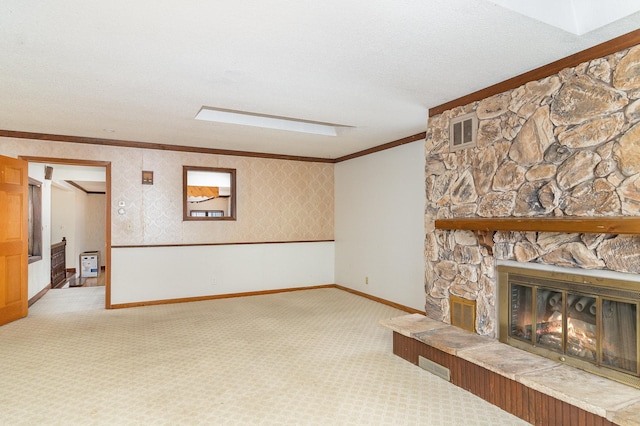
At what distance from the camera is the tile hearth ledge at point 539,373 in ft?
6.62

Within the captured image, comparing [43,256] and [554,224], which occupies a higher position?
[554,224]

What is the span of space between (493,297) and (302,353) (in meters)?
1.80

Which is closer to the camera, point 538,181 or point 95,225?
point 538,181

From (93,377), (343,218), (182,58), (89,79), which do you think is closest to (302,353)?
(93,377)

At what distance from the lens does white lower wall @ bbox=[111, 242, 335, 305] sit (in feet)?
17.9

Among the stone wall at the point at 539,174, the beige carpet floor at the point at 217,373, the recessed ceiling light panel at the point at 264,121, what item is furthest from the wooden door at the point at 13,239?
the stone wall at the point at 539,174

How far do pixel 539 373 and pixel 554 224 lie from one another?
98 cm

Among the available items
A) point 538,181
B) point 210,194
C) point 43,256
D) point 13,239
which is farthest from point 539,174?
point 210,194

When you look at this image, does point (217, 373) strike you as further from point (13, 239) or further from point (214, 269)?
point (13, 239)

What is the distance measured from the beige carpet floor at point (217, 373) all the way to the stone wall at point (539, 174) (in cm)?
92

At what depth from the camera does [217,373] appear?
10.2 feet

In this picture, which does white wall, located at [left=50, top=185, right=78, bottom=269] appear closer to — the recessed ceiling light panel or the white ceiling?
the white ceiling

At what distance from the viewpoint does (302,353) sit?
11.7ft

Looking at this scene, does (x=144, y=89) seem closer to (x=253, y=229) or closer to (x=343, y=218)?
(x=253, y=229)
